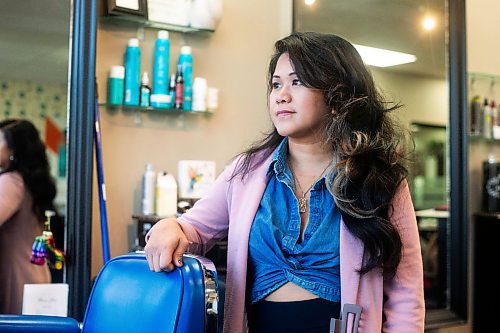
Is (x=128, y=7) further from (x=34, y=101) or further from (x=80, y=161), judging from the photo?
(x=80, y=161)

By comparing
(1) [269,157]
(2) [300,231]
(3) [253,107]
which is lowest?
(2) [300,231]

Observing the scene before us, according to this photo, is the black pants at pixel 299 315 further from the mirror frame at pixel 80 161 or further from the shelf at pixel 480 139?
the shelf at pixel 480 139

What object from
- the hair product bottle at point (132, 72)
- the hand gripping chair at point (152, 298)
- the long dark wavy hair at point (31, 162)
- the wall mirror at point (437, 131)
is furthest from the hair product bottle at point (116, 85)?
the wall mirror at point (437, 131)

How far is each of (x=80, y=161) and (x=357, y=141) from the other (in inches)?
56.6

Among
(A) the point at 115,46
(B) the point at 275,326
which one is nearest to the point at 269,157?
(B) the point at 275,326

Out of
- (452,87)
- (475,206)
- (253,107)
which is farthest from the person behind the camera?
(475,206)

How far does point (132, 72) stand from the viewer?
2.78 metres

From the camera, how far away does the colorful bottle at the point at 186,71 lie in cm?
290

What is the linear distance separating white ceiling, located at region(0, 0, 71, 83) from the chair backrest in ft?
4.29

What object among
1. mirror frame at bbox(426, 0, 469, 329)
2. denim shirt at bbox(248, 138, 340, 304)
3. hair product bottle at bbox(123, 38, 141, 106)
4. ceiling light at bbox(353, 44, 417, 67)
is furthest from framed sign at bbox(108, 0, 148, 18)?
mirror frame at bbox(426, 0, 469, 329)

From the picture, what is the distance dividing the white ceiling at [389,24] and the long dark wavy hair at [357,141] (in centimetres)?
175

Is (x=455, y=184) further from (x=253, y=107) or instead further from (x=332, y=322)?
(x=332, y=322)

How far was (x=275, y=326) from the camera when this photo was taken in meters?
1.43

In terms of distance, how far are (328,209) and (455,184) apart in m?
2.45
